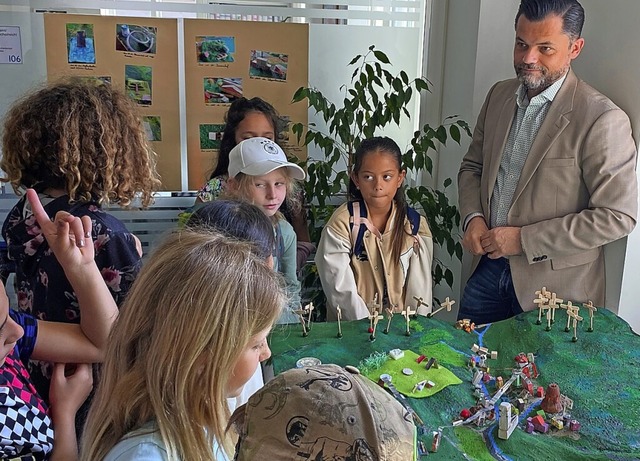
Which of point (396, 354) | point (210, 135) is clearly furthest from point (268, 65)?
point (396, 354)

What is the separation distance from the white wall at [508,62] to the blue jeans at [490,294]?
0.39 meters

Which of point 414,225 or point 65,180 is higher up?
point 65,180

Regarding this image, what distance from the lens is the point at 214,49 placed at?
3252 millimetres

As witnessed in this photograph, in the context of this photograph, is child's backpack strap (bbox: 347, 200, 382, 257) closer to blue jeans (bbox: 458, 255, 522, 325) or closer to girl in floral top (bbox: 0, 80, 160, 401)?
blue jeans (bbox: 458, 255, 522, 325)

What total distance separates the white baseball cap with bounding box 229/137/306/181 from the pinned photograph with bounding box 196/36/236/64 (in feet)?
3.34

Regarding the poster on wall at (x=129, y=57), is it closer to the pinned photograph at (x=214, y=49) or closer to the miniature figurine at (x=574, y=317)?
the pinned photograph at (x=214, y=49)

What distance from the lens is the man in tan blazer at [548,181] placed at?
7.32 ft

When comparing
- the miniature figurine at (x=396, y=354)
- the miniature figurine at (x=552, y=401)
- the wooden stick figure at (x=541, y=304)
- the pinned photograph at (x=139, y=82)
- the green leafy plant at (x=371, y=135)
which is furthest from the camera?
the pinned photograph at (x=139, y=82)

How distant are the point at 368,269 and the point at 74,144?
1.33m

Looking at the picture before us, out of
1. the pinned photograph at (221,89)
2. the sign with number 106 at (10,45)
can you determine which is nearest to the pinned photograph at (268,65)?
the pinned photograph at (221,89)

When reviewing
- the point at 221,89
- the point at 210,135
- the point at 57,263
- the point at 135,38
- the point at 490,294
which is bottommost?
the point at 490,294

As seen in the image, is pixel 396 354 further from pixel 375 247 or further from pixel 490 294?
pixel 490 294

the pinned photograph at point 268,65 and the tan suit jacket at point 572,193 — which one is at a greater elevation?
the pinned photograph at point 268,65

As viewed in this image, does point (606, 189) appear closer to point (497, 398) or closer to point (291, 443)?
point (497, 398)
